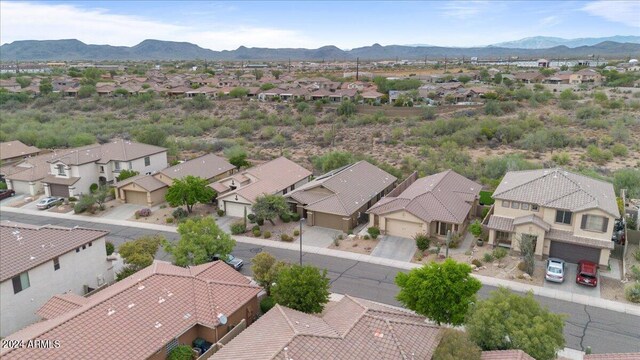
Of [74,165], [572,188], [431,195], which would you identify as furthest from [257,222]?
[572,188]

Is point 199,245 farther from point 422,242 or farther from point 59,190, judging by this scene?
point 59,190

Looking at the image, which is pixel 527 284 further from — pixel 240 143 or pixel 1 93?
pixel 1 93

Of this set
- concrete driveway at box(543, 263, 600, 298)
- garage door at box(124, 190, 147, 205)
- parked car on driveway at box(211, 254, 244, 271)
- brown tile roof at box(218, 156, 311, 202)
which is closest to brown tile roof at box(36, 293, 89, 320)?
parked car on driveway at box(211, 254, 244, 271)

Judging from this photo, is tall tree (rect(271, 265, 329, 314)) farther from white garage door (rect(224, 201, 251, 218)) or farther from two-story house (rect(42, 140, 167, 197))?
two-story house (rect(42, 140, 167, 197))

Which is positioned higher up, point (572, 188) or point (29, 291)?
point (572, 188)

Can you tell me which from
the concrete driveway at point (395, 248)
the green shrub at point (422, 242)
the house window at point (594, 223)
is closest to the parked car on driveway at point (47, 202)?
the concrete driveway at point (395, 248)

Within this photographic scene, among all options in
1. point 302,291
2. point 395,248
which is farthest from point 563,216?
point 302,291
